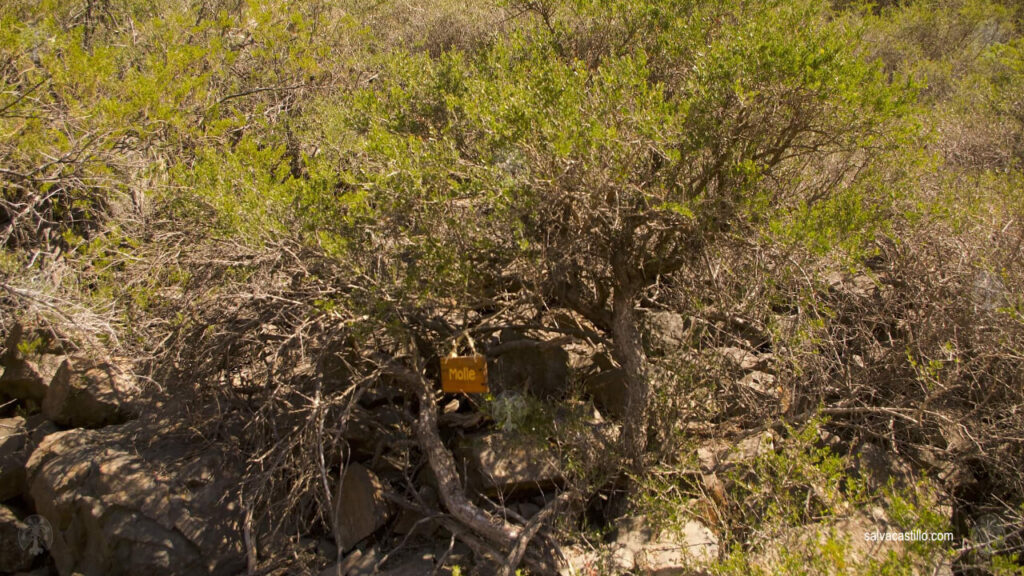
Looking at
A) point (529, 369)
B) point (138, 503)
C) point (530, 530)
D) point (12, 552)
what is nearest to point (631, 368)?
Answer: point (529, 369)

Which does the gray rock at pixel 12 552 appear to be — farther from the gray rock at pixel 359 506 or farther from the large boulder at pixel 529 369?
the large boulder at pixel 529 369

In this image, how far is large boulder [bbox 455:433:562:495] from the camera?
462 cm

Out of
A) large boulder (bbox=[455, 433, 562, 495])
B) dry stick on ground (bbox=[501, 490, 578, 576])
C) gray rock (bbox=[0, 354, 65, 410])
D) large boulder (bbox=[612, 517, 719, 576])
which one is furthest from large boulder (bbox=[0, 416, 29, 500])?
large boulder (bbox=[612, 517, 719, 576])

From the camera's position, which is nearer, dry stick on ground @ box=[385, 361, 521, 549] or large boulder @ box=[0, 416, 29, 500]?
dry stick on ground @ box=[385, 361, 521, 549]

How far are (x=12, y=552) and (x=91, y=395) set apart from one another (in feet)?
4.56

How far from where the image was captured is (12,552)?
5.41 m

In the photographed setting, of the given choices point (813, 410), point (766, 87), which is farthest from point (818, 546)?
point (766, 87)

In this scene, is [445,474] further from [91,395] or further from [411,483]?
[91,395]

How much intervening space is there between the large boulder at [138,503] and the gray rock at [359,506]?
770 mm

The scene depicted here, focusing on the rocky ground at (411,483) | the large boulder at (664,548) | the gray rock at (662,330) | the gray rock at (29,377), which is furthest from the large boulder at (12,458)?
the gray rock at (662,330)

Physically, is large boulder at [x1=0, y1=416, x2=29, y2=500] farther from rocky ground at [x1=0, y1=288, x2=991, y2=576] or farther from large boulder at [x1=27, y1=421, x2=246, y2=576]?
large boulder at [x1=27, y1=421, x2=246, y2=576]

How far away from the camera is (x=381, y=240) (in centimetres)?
453

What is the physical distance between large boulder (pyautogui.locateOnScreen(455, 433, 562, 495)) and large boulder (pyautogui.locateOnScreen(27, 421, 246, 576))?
186 cm

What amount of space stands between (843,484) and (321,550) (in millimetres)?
3900
